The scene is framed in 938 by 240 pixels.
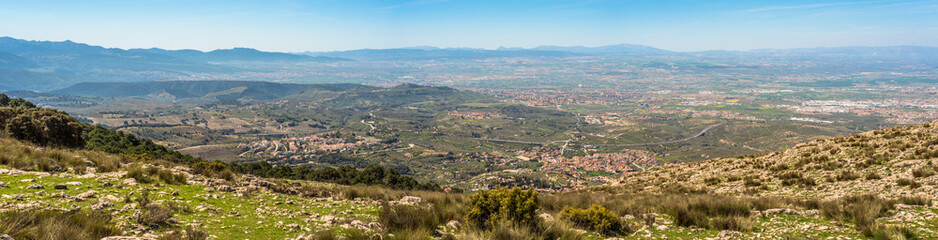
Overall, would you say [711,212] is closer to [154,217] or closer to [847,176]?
[847,176]

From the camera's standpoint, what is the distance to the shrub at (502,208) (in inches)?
273

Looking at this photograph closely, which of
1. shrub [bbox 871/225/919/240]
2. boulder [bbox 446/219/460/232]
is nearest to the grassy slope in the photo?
boulder [bbox 446/219/460/232]

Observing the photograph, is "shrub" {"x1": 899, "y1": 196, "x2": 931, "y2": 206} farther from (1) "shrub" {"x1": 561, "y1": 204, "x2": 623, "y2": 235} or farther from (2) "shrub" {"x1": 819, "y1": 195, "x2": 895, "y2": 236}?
(1) "shrub" {"x1": 561, "y1": 204, "x2": 623, "y2": 235}

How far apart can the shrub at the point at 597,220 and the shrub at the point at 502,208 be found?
0.89 m

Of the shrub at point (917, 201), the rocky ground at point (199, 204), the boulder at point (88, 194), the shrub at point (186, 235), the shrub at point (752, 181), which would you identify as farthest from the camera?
the shrub at point (752, 181)

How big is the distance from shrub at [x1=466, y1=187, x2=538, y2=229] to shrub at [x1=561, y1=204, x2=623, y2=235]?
2.92ft

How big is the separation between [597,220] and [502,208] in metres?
1.90

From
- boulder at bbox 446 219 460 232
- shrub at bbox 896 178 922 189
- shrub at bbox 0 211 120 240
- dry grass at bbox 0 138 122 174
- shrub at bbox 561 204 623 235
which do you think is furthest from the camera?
shrub at bbox 896 178 922 189

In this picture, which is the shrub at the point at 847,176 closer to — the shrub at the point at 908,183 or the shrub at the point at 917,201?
the shrub at the point at 908,183

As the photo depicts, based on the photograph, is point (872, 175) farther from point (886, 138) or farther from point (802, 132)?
point (802, 132)

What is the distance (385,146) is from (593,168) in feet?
174

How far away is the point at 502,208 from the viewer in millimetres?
7043

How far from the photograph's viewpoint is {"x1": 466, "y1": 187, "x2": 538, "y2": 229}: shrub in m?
6.93

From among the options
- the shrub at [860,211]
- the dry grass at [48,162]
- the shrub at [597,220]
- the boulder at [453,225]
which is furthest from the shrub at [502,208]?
the dry grass at [48,162]
